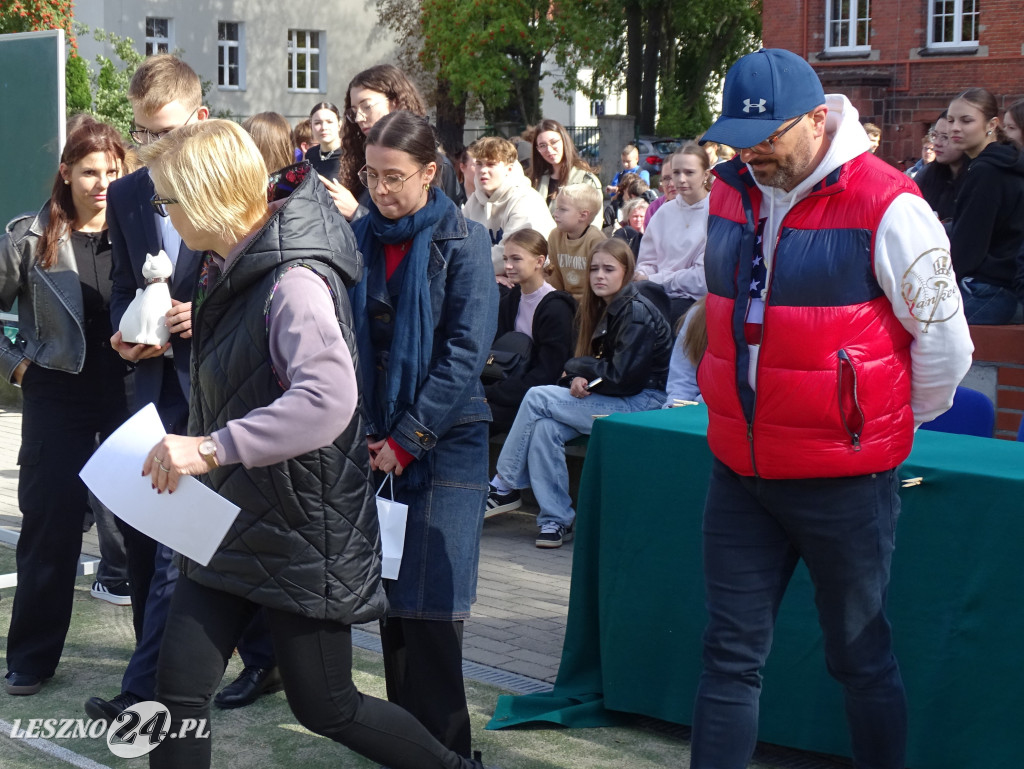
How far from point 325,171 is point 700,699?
227 centimetres

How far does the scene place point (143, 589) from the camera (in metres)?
4.57

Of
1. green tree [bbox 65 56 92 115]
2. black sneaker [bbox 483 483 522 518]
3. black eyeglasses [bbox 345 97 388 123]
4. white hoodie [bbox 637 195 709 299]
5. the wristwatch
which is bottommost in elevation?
black sneaker [bbox 483 483 522 518]

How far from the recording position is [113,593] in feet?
19.0

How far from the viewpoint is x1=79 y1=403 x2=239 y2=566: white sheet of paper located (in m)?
2.92

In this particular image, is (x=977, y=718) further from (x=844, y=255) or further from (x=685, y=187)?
(x=685, y=187)

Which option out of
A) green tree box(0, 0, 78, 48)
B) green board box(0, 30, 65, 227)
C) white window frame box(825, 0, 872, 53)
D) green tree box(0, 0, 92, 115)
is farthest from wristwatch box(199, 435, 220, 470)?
white window frame box(825, 0, 872, 53)

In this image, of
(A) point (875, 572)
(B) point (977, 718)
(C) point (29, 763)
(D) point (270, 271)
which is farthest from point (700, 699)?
(C) point (29, 763)

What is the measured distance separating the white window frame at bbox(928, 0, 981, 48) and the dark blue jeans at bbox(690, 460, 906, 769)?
2686 centimetres

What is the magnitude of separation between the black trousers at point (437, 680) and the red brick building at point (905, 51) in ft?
82.4

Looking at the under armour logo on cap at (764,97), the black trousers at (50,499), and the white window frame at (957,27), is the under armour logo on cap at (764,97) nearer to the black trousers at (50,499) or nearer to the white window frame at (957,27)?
the black trousers at (50,499)

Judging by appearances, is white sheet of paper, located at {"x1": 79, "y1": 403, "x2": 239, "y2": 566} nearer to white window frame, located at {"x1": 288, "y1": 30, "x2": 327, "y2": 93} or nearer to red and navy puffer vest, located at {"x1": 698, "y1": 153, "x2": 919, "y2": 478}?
red and navy puffer vest, located at {"x1": 698, "y1": 153, "x2": 919, "y2": 478}

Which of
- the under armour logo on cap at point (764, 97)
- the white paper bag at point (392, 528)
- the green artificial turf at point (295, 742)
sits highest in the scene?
the under armour logo on cap at point (764, 97)

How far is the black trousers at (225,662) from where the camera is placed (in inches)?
117

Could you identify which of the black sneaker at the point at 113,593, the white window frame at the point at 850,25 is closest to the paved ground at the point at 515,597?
the black sneaker at the point at 113,593
